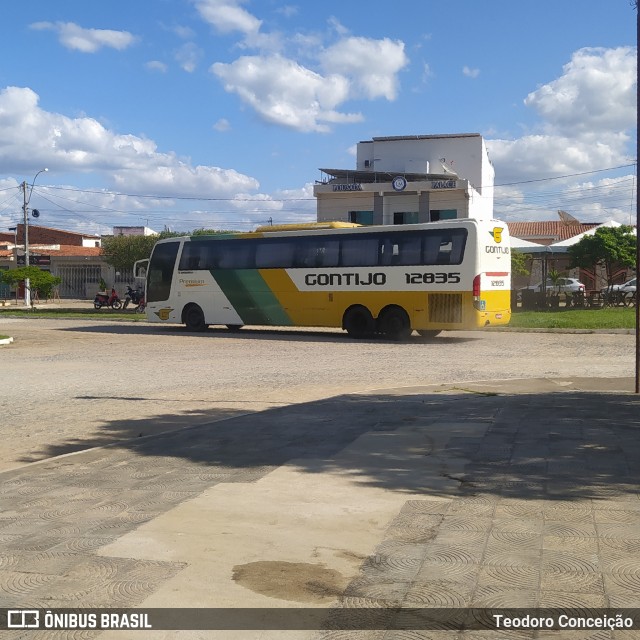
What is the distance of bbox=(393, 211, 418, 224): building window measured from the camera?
2174 inches

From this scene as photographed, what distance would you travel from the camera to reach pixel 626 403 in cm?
997

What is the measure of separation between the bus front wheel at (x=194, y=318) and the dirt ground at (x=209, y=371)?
1.27m

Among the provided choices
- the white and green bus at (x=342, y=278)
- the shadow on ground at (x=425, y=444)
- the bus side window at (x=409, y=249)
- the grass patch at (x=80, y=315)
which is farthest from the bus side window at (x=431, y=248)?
the grass patch at (x=80, y=315)

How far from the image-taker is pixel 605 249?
34750 mm

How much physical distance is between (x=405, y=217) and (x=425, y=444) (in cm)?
4856

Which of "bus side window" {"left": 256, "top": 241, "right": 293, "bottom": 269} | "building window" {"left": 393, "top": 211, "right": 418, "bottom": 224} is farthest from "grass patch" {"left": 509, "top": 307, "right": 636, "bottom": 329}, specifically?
"building window" {"left": 393, "top": 211, "right": 418, "bottom": 224}

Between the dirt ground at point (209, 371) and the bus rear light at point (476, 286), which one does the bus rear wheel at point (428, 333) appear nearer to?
the dirt ground at point (209, 371)

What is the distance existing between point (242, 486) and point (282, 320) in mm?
19265

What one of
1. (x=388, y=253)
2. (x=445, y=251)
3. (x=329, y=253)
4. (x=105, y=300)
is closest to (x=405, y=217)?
(x=105, y=300)

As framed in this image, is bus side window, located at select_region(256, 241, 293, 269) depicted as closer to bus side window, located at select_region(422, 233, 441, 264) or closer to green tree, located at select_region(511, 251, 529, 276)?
bus side window, located at select_region(422, 233, 441, 264)

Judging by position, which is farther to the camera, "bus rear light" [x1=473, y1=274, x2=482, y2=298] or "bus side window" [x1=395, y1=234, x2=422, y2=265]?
"bus side window" [x1=395, y1=234, x2=422, y2=265]

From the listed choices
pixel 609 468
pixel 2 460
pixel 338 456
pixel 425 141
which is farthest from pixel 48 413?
pixel 425 141

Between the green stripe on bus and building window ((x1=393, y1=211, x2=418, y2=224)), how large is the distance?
3023 cm

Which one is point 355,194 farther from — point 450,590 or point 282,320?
point 450,590
